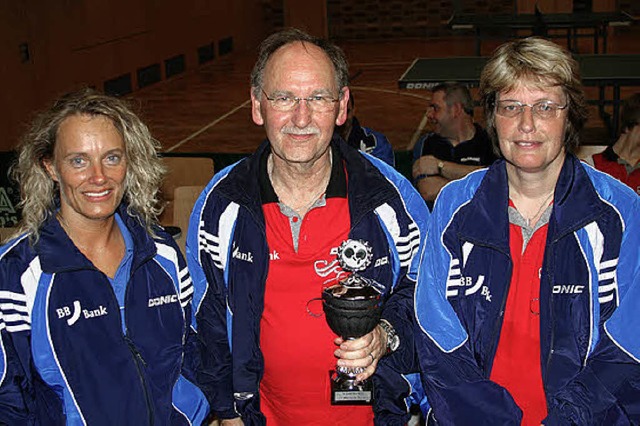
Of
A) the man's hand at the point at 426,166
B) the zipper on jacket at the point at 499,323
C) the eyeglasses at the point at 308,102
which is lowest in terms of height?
the man's hand at the point at 426,166

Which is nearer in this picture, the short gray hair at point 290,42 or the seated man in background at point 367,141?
the short gray hair at point 290,42

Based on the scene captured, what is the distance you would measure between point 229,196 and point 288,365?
2.03 ft

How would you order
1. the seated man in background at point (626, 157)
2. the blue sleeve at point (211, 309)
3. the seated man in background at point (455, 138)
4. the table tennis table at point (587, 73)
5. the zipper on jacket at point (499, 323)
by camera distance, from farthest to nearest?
the table tennis table at point (587, 73)
the seated man in background at point (455, 138)
the seated man in background at point (626, 157)
the blue sleeve at point (211, 309)
the zipper on jacket at point (499, 323)

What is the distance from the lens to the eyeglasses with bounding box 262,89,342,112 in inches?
106

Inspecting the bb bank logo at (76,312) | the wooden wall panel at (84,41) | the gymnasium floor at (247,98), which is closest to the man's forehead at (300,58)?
the bb bank logo at (76,312)

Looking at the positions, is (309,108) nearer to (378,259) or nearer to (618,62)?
(378,259)

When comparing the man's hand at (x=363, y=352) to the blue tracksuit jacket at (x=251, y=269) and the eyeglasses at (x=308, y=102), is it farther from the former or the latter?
the eyeglasses at (x=308, y=102)

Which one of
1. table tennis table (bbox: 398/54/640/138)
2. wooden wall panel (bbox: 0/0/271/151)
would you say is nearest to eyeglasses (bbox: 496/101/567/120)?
table tennis table (bbox: 398/54/640/138)

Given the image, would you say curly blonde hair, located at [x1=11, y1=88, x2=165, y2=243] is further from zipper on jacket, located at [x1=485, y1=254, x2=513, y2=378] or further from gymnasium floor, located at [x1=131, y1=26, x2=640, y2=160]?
gymnasium floor, located at [x1=131, y1=26, x2=640, y2=160]

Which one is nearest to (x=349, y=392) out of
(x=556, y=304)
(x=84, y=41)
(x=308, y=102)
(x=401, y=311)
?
(x=401, y=311)

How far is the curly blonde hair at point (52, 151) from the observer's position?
271cm

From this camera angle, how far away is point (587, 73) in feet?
35.0

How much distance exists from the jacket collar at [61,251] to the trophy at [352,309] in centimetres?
65

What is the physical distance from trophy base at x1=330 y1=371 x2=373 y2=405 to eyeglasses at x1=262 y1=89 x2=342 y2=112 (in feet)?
2.93
